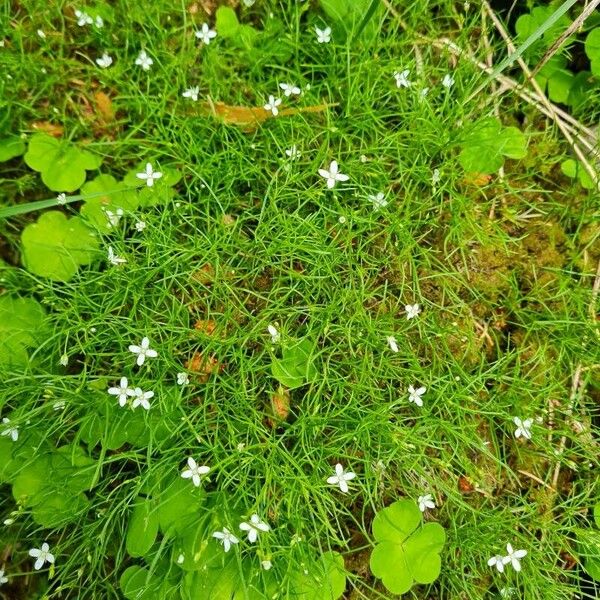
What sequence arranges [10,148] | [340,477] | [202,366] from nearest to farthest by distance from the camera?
[340,477] < [202,366] < [10,148]

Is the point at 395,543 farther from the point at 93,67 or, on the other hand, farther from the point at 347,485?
the point at 93,67

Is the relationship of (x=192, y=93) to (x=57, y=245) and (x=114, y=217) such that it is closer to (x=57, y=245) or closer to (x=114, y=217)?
(x=114, y=217)

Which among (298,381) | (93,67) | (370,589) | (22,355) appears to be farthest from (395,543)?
(93,67)

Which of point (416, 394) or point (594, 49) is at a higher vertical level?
point (594, 49)

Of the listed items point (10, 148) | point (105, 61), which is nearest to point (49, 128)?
point (10, 148)

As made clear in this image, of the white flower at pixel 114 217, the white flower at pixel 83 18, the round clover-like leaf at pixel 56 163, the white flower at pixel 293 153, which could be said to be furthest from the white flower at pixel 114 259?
the white flower at pixel 83 18

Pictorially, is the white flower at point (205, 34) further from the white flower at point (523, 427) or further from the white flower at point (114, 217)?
the white flower at point (523, 427)

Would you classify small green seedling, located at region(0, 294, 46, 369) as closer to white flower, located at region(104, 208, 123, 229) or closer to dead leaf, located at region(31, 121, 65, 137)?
white flower, located at region(104, 208, 123, 229)
